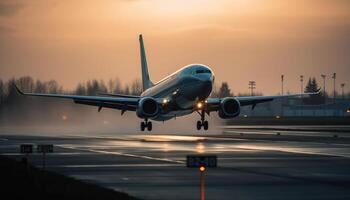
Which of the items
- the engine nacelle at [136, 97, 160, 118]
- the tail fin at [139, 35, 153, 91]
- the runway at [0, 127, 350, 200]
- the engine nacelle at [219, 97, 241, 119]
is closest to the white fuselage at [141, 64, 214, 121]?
the engine nacelle at [136, 97, 160, 118]

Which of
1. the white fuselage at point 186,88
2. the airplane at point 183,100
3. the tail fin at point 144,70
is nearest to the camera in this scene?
the white fuselage at point 186,88

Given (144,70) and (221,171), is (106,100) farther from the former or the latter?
(221,171)

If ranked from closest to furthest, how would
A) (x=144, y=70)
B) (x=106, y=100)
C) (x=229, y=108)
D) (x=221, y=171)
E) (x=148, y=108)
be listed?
(x=221, y=171), (x=148, y=108), (x=229, y=108), (x=106, y=100), (x=144, y=70)

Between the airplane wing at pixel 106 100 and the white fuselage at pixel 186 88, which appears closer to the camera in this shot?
the white fuselage at pixel 186 88

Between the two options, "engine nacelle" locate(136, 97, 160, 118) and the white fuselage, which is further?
"engine nacelle" locate(136, 97, 160, 118)

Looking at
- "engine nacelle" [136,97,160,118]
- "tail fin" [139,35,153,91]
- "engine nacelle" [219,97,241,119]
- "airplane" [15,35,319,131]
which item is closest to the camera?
"airplane" [15,35,319,131]

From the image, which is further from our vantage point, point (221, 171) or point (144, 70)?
point (144, 70)

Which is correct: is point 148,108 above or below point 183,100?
below

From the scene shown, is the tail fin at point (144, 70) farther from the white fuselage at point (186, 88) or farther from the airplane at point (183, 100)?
the white fuselage at point (186, 88)

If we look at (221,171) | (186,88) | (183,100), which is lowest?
(221,171)

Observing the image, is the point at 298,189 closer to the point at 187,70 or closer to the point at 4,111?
the point at 187,70

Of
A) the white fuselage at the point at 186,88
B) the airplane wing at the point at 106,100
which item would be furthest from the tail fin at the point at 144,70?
the white fuselage at the point at 186,88

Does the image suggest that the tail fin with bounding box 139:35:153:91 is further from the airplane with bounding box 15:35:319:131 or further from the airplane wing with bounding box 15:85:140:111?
the airplane with bounding box 15:35:319:131

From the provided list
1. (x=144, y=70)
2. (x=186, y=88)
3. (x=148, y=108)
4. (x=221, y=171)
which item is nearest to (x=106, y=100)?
(x=148, y=108)
